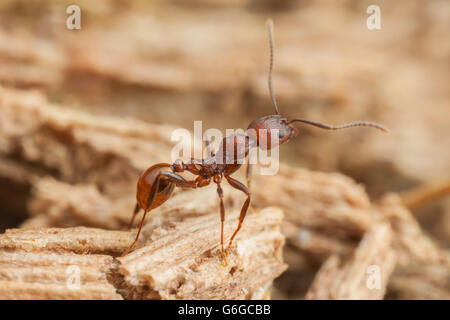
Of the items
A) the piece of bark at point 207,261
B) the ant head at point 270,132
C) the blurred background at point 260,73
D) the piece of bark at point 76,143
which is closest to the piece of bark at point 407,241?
the blurred background at point 260,73

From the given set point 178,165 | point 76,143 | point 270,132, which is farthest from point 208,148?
point 76,143

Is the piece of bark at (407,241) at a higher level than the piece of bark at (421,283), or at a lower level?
higher

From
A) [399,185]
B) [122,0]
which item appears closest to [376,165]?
[399,185]

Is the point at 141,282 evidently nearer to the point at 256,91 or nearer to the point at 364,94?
the point at 256,91

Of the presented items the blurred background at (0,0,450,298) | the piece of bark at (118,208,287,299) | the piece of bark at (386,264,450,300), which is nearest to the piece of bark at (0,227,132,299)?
the piece of bark at (118,208,287,299)

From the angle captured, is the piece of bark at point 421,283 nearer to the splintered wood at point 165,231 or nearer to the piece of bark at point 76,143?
A: the splintered wood at point 165,231

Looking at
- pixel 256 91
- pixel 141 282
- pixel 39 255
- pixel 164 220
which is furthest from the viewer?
pixel 256 91
